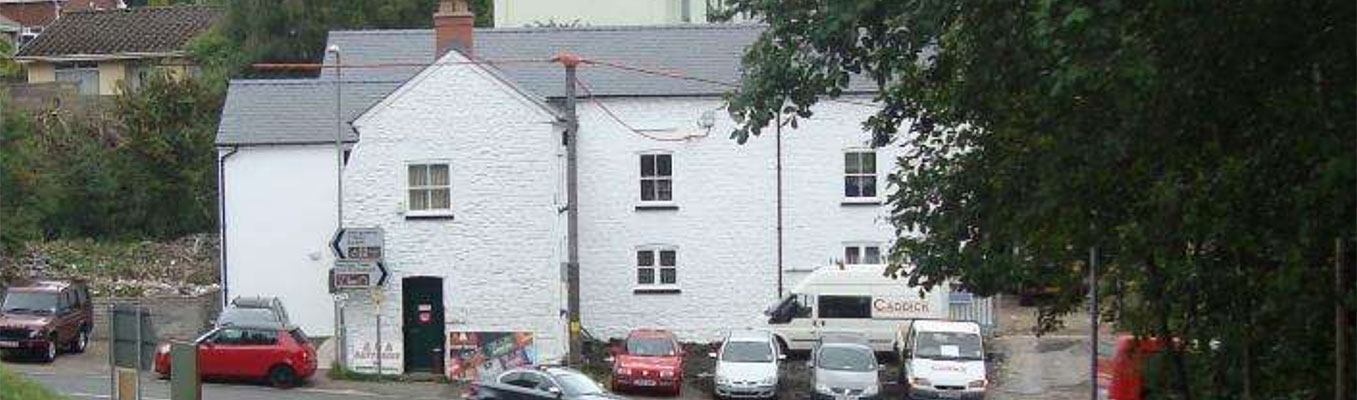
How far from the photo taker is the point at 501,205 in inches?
1713

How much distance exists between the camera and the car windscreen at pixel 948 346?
39.7 metres

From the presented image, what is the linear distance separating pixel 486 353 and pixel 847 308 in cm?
769

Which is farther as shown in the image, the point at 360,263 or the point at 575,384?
the point at 360,263

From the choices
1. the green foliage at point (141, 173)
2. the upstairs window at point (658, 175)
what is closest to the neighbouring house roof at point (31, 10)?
the green foliage at point (141, 173)

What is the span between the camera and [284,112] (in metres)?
47.8

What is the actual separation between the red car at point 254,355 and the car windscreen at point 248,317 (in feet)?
1.74

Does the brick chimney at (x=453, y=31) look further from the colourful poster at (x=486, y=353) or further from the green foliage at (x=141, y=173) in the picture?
the green foliage at (x=141, y=173)

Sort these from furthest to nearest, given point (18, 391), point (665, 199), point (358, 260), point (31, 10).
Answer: point (31, 10) → point (665, 199) → point (358, 260) → point (18, 391)

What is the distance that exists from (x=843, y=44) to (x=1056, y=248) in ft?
8.11

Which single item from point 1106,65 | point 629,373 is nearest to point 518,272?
point 629,373

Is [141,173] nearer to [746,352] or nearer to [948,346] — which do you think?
[746,352]

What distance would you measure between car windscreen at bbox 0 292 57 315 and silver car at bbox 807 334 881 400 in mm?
16068

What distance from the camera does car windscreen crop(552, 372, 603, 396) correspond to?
33.6 metres

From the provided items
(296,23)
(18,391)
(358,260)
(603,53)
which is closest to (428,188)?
(358,260)
